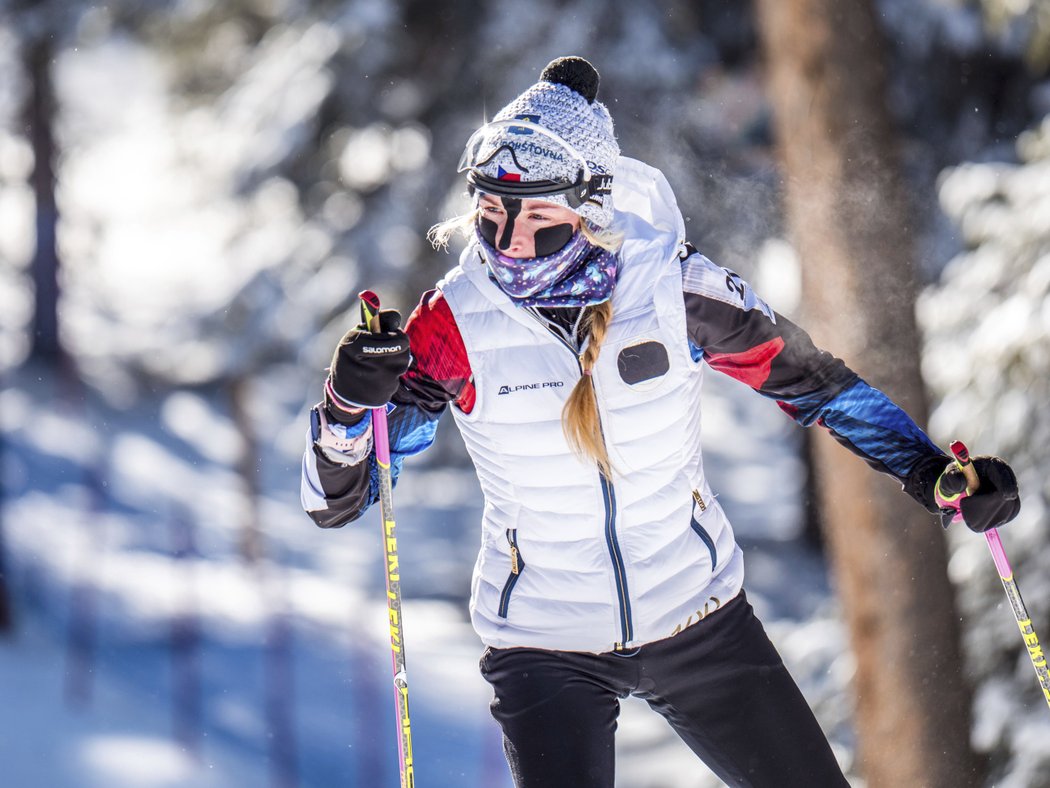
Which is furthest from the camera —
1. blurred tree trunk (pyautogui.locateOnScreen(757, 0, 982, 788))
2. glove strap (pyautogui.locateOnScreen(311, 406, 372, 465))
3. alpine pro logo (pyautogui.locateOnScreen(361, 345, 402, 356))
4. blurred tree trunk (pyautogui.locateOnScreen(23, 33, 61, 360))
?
blurred tree trunk (pyautogui.locateOnScreen(23, 33, 61, 360))

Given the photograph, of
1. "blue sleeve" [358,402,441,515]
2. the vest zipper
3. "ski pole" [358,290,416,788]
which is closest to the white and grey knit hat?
the vest zipper

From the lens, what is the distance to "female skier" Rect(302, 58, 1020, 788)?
299cm

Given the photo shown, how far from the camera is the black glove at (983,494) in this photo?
3164 millimetres

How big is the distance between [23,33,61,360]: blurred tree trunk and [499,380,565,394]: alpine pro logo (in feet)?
52.0

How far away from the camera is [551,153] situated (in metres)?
3.00

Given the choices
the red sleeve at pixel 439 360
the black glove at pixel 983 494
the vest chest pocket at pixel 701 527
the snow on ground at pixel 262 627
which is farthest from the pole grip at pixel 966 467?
the snow on ground at pixel 262 627

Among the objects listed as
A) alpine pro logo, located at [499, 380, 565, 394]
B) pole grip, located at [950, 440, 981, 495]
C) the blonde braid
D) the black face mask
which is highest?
the black face mask

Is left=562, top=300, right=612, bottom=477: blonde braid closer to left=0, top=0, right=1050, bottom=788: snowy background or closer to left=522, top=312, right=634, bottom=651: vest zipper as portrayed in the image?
left=522, top=312, right=634, bottom=651: vest zipper

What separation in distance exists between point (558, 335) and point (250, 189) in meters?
7.74

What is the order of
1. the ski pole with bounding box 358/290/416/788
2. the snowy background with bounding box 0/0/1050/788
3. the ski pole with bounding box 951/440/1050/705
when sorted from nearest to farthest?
the ski pole with bounding box 358/290/416/788 < the ski pole with bounding box 951/440/1050/705 < the snowy background with bounding box 0/0/1050/788

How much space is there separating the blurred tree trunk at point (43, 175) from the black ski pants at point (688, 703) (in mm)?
16074

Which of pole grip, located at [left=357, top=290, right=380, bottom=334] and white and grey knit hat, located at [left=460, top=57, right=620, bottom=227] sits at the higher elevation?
white and grey knit hat, located at [left=460, top=57, right=620, bottom=227]

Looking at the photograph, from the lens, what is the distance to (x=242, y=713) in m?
9.71

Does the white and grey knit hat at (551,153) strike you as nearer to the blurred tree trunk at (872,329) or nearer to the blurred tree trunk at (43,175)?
the blurred tree trunk at (872,329)
